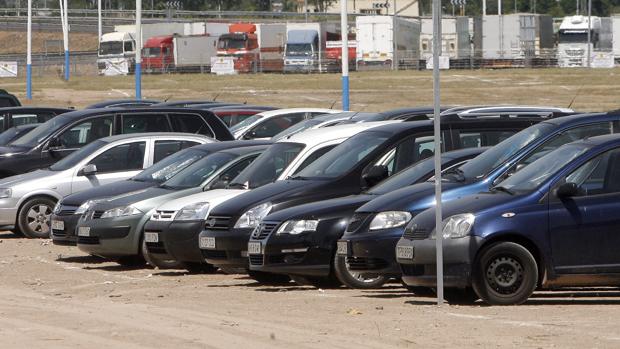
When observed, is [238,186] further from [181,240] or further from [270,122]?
[270,122]

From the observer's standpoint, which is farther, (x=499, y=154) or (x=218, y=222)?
(x=218, y=222)

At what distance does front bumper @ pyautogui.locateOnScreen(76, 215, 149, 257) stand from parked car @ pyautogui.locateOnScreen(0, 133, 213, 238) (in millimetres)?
3042

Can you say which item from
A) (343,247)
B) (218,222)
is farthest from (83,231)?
(343,247)

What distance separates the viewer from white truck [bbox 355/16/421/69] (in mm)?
82875

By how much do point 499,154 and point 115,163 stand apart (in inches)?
347

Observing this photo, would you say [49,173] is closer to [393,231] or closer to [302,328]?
[393,231]

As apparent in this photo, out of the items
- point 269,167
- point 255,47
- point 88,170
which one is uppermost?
point 255,47

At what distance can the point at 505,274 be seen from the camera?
12.0 m

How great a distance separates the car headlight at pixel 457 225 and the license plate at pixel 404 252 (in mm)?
281

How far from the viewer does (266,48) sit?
86062 mm

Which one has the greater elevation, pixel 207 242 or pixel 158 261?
pixel 207 242

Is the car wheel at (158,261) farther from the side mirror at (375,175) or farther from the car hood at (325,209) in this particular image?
the side mirror at (375,175)

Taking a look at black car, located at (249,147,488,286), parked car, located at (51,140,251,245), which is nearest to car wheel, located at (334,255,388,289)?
black car, located at (249,147,488,286)

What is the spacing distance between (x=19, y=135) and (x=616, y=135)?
15.5 meters
